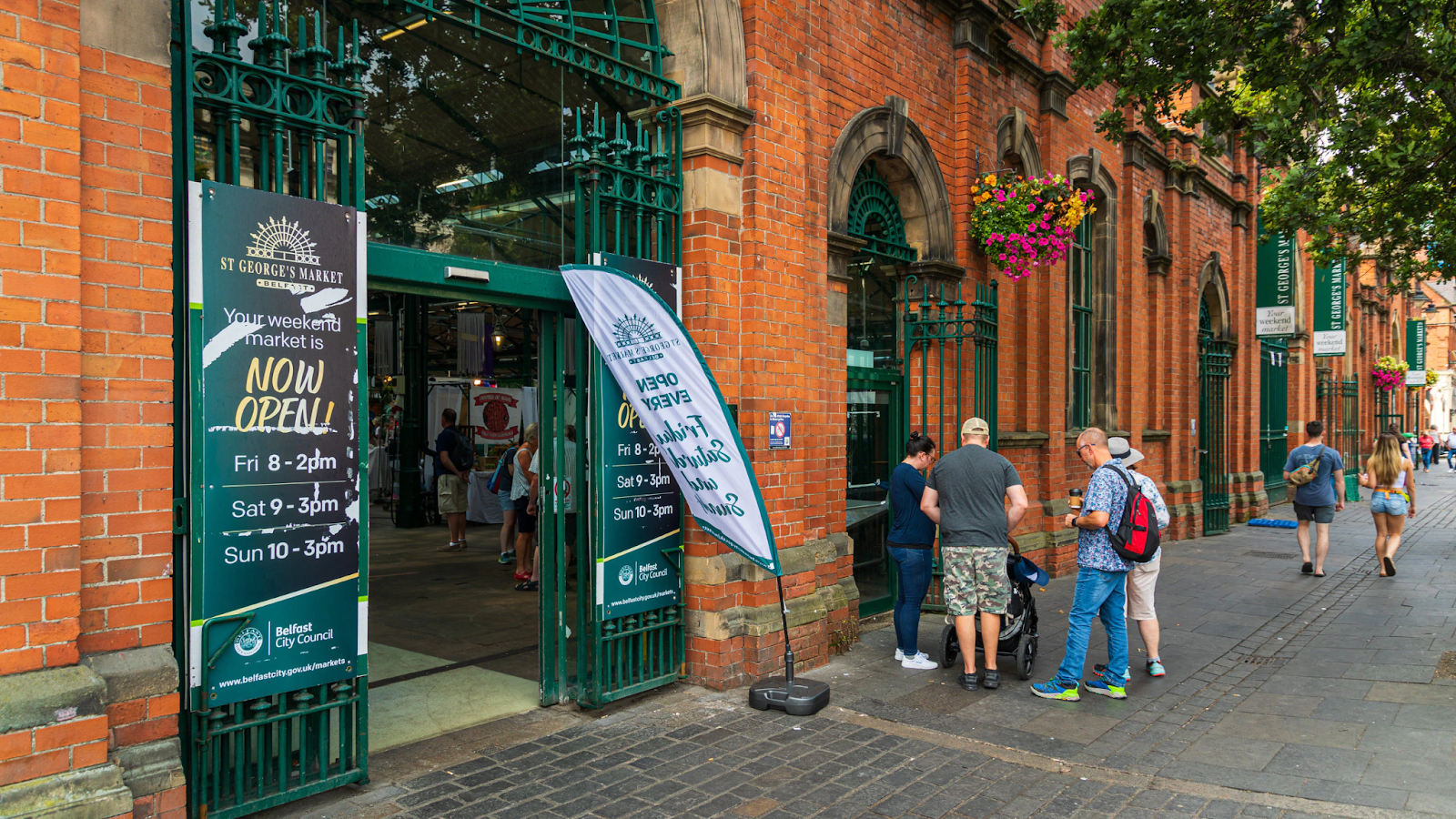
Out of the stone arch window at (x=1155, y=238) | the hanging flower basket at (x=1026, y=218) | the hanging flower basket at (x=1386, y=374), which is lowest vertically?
the hanging flower basket at (x=1386, y=374)

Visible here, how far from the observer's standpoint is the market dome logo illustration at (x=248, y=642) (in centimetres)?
365

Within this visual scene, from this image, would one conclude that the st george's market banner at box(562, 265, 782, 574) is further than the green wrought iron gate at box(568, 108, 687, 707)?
No

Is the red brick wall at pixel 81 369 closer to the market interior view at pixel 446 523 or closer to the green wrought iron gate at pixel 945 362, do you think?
the market interior view at pixel 446 523

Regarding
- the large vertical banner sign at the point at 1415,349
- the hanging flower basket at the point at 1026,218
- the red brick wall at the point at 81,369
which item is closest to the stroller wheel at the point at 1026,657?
the hanging flower basket at the point at 1026,218

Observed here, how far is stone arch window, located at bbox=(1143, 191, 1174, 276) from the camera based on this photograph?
555 inches

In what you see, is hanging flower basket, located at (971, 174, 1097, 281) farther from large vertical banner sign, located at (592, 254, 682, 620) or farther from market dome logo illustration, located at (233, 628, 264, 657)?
market dome logo illustration, located at (233, 628, 264, 657)

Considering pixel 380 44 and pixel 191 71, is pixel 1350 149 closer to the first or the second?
pixel 380 44

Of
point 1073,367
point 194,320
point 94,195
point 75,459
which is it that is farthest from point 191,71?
point 1073,367

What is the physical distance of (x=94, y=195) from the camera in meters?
3.27

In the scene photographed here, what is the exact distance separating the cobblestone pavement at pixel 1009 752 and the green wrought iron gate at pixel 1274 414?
13287 mm

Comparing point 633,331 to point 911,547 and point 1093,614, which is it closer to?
point 911,547

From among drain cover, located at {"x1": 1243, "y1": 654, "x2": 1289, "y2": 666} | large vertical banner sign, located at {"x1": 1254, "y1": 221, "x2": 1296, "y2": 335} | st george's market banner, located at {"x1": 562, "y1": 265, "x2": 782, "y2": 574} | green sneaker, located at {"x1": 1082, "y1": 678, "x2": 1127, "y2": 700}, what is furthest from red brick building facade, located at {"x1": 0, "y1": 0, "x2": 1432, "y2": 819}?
large vertical banner sign, located at {"x1": 1254, "y1": 221, "x2": 1296, "y2": 335}

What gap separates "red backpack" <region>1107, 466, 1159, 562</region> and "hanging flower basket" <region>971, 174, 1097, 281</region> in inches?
135

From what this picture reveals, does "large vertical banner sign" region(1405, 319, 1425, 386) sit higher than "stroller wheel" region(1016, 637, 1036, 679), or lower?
higher
